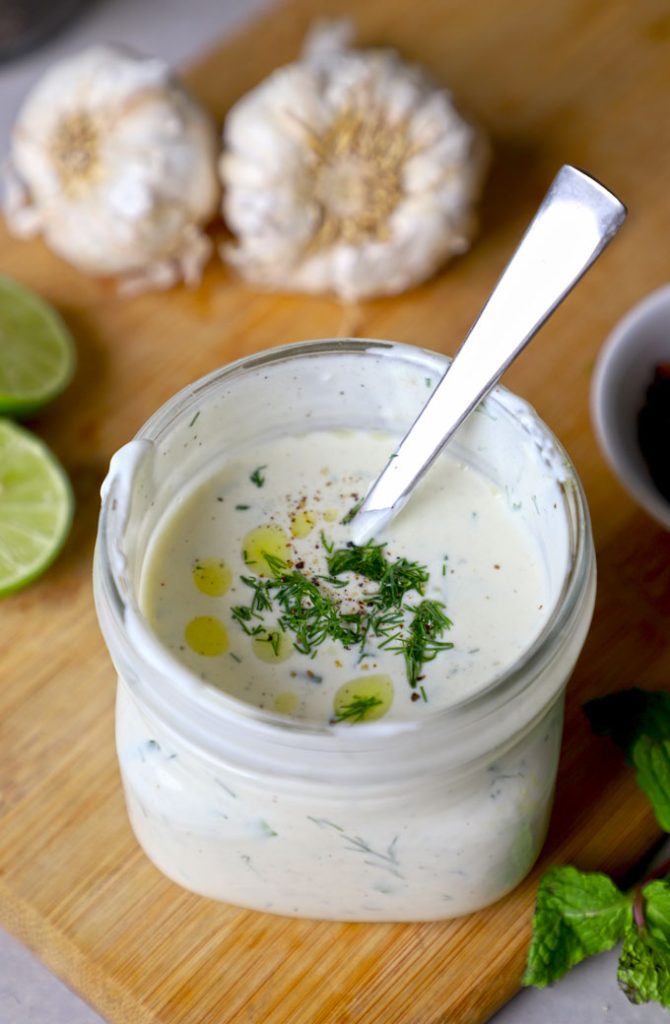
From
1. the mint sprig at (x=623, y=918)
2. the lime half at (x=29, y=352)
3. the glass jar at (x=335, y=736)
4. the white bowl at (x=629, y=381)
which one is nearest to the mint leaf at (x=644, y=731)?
the mint sprig at (x=623, y=918)

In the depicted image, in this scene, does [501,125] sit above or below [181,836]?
above

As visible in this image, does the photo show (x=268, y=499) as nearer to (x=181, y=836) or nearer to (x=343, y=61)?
(x=181, y=836)

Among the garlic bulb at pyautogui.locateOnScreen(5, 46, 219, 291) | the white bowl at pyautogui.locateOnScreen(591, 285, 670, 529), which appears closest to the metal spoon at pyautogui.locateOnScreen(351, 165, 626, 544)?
the white bowl at pyautogui.locateOnScreen(591, 285, 670, 529)

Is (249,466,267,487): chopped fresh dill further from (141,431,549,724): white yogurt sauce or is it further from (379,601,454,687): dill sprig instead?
(379,601,454,687): dill sprig

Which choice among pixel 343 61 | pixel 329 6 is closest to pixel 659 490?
pixel 343 61

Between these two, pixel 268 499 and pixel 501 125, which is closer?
pixel 268 499
